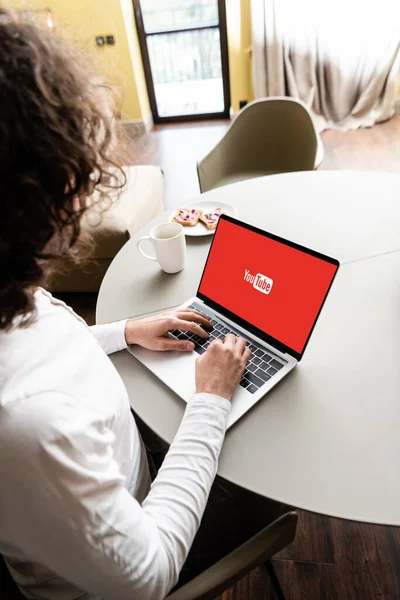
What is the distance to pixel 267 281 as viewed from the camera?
85 cm

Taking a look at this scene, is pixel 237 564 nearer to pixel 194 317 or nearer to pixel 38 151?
pixel 194 317

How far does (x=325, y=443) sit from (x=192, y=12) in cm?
436

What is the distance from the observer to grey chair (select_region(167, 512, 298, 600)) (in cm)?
62

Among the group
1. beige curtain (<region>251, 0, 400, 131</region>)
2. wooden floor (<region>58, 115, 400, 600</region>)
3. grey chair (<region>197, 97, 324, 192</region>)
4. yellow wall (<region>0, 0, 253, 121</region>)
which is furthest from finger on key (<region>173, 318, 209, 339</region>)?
beige curtain (<region>251, 0, 400, 131</region>)

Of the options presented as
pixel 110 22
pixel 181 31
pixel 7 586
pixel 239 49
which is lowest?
pixel 7 586

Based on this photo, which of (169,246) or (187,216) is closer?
(169,246)

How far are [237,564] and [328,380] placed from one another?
1.17 ft

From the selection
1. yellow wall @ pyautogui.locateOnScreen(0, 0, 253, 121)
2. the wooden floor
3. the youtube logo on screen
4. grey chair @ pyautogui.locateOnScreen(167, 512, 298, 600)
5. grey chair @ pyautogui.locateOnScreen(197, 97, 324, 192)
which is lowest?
the wooden floor

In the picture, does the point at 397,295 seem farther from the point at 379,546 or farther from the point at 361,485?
the point at 379,546

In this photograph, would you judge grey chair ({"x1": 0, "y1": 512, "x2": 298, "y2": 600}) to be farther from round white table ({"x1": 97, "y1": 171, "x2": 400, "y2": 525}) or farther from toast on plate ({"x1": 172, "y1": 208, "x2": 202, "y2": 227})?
toast on plate ({"x1": 172, "y1": 208, "x2": 202, "y2": 227})

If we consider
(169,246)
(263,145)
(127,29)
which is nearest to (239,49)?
(127,29)

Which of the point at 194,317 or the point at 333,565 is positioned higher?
the point at 194,317

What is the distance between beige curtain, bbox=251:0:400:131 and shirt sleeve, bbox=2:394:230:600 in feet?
12.9

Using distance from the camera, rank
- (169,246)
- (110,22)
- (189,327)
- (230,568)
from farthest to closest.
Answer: (110,22) → (169,246) → (189,327) → (230,568)
